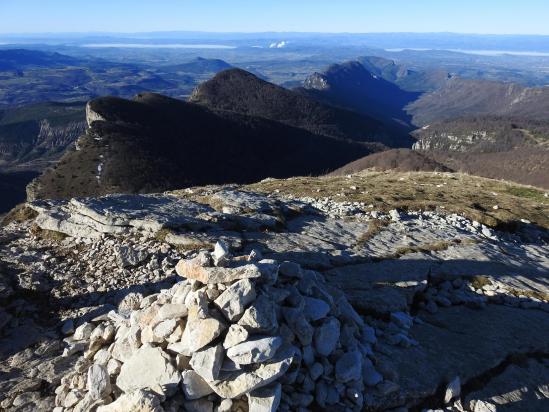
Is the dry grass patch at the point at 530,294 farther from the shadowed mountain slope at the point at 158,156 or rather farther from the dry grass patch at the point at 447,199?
the shadowed mountain slope at the point at 158,156

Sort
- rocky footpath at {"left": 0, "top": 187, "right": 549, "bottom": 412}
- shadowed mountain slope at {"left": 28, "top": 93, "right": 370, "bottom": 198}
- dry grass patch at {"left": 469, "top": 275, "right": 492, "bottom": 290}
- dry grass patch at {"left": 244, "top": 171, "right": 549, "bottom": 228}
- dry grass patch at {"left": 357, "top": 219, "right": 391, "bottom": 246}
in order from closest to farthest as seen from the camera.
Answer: rocky footpath at {"left": 0, "top": 187, "right": 549, "bottom": 412}, dry grass patch at {"left": 469, "top": 275, "right": 492, "bottom": 290}, dry grass patch at {"left": 357, "top": 219, "right": 391, "bottom": 246}, dry grass patch at {"left": 244, "top": 171, "right": 549, "bottom": 228}, shadowed mountain slope at {"left": 28, "top": 93, "right": 370, "bottom": 198}

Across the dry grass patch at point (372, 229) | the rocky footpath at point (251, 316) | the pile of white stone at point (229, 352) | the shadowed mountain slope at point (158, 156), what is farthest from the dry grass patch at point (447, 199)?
the shadowed mountain slope at point (158, 156)

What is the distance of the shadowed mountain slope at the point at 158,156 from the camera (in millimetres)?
124188

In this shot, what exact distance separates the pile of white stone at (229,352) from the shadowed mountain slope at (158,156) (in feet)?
365

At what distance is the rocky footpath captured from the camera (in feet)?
34.2

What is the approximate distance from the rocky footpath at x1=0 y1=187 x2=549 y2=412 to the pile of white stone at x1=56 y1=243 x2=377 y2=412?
37 mm

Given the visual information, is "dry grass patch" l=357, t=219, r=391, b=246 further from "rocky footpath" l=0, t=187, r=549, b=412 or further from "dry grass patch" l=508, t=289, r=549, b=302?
"dry grass patch" l=508, t=289, r=549, b=302

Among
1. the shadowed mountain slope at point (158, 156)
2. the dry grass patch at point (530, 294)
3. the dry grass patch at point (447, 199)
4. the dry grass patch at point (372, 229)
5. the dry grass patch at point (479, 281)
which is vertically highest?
the dry grass patch at point (479, 281)

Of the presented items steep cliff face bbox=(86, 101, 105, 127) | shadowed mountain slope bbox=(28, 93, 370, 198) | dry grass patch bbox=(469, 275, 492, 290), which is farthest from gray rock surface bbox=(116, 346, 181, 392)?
steep cliff face bbox=(86, 101, 105, 127)

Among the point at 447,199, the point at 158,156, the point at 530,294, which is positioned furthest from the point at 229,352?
the point at 158,156

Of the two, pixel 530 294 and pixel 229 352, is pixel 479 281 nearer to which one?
pixel 530 294

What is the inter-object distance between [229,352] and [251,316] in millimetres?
908

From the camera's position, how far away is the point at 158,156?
150250 millimetres

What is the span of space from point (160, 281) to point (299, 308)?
723 cm
